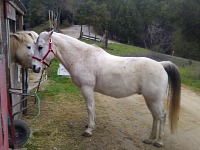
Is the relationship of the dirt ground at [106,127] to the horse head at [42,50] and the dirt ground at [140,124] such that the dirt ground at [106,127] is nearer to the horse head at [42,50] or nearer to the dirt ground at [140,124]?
the dirt ground at [140,124]

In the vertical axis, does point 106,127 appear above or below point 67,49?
below

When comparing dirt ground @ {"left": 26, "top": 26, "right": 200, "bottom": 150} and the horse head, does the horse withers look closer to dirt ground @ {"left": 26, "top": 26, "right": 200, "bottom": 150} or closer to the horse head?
the horse head

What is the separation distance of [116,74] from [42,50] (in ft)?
4.20

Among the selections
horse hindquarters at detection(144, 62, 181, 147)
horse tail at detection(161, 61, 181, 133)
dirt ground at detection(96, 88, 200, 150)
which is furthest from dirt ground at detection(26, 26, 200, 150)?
horse tail at detection(161, 61, 181, 133)

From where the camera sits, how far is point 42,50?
4551 mm

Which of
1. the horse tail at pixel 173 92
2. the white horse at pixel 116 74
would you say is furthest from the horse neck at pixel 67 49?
the horse tail at pixel 173 92

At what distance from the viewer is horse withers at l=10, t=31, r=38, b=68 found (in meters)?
4.64

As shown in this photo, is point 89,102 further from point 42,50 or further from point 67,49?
point 42,50

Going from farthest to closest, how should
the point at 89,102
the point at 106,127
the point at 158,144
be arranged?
the point at 106,127 → the point at 89,102 → the point at 158,144

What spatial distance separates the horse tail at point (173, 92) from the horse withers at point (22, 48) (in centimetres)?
229

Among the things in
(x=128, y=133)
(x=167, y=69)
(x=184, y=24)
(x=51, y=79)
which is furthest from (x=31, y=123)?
(x=184, y=24)

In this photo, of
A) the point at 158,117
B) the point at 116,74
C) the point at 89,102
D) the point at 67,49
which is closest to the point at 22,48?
the point at 67,49

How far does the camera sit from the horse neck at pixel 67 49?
15.4 feet

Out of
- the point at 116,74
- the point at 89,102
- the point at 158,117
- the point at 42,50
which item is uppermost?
the point at 42,50
